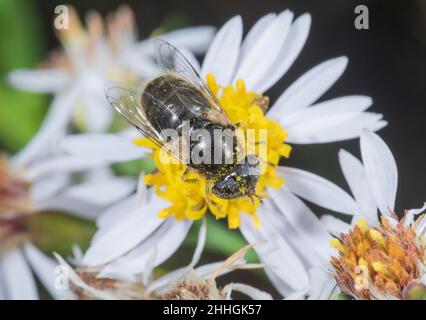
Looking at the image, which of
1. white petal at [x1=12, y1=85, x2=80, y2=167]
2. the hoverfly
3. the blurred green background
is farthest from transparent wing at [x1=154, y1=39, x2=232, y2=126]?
white petal at [x1=12, y1=85, x2=80, y2=167]

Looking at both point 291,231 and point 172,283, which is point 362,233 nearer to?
point 291,231

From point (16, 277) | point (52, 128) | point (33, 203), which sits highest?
point (52, 128)

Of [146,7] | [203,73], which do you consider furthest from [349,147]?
[146,7]

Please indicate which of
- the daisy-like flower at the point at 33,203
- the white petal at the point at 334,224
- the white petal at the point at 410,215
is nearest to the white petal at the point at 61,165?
the daisy-like flower at the point at 33,203

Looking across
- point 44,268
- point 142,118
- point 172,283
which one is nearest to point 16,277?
point 44,268

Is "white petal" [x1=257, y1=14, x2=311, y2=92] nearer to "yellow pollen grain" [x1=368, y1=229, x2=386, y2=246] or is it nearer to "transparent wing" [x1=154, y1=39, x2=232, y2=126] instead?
"transparent wing" [x1=154, y1=39, x2=232, y2=126]

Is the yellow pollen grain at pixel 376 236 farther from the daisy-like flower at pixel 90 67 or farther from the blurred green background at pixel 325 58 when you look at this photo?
the daisy-like flower at pixel 90 67
